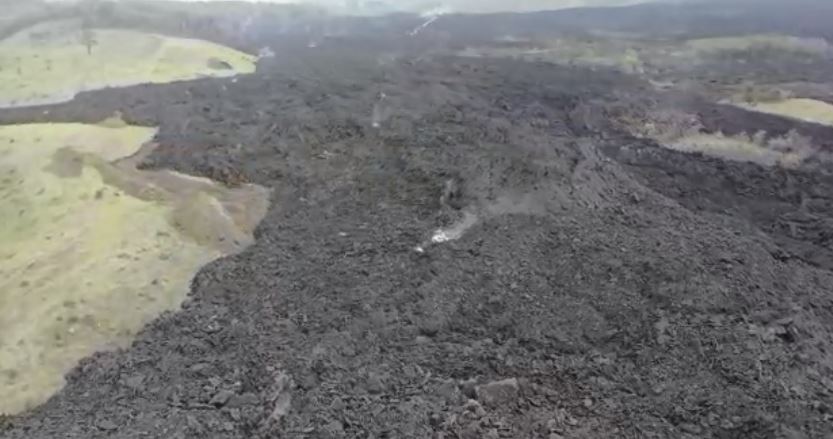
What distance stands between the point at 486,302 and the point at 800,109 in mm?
25094

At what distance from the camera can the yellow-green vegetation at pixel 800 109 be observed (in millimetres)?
35062

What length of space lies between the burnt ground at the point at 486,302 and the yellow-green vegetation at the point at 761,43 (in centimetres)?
2364

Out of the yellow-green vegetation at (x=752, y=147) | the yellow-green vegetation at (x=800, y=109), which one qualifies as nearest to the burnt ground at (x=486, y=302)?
the yellow-green vegetation at (x=752, y=147)

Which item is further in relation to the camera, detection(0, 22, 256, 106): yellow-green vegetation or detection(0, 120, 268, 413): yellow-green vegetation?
detection(0, 22, 256, 106): yellow-green vegetation

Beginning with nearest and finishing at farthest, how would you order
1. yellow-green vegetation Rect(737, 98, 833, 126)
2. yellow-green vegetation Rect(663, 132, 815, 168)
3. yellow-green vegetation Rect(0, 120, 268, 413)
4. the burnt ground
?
the burnt ground, yellow-green vegetation Rect(0, 120, 268, 413), yellow-green vegetation Rect(663, 132, 815, 168), yellow-green vegetation Rect(737, 98, 833, 126)

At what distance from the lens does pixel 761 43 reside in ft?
183

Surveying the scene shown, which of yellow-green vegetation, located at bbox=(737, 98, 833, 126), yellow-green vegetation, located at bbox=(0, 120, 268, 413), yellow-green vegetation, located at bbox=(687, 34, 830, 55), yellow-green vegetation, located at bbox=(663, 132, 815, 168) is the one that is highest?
yellow-green vegetation, located at bbox=(687, 34, 830, 55)

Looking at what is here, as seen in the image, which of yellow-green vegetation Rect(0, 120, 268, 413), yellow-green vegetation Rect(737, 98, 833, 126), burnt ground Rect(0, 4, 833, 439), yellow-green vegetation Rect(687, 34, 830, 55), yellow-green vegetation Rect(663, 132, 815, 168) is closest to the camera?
burnt ground Rect(0, 4, 833, 439)

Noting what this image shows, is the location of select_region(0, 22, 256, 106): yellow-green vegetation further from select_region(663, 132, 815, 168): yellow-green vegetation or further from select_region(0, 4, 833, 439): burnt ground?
select_region(663, 132, 815, 168): yellow-green vegetation

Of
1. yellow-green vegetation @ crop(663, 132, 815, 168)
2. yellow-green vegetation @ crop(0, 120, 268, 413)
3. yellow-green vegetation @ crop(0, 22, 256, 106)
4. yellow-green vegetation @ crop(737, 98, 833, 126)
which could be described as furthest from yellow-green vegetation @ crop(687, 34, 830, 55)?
yellow-green vegetation @ crop(0, 120, 268, 413)

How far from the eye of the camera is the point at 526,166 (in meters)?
27.0

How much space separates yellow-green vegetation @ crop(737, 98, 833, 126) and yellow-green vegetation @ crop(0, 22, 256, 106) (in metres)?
30.5

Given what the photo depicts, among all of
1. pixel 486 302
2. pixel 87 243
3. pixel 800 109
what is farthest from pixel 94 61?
pixel 800 109

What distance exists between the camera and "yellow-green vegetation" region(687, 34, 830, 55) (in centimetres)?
5366
